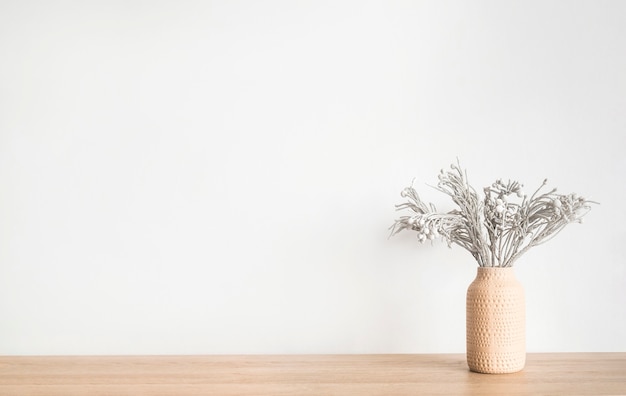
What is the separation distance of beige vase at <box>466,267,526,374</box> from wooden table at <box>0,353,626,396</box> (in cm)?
3

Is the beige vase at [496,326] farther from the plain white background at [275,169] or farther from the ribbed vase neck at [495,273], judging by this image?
the plain white background at [275,169]

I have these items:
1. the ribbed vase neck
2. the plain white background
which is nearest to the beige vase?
the ribbed vase neck

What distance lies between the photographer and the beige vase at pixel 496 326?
55.5 inches

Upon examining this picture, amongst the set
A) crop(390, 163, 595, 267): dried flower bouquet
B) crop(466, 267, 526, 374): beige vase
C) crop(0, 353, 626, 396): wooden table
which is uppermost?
crop(390, 163, 595, 267): dried flower bouquet

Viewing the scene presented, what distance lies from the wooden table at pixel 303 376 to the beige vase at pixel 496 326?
0.03 metres

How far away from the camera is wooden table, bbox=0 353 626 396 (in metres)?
1.25

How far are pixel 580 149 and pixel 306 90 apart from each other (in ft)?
2.38

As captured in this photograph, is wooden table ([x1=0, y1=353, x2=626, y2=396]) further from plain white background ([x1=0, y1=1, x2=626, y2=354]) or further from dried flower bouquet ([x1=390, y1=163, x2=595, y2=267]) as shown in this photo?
dried flower bouquet ([x1=390, y1=163, x2=595, y2=267])

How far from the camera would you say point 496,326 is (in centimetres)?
141

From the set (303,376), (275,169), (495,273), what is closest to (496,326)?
(495,273)

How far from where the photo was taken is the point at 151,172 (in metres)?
1.65

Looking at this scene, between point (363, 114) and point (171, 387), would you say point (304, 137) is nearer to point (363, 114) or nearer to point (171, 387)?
point (363, 114)

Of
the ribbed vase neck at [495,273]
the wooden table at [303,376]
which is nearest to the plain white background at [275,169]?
the wooden table at [303,376]

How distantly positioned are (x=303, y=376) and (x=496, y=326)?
434 mm
